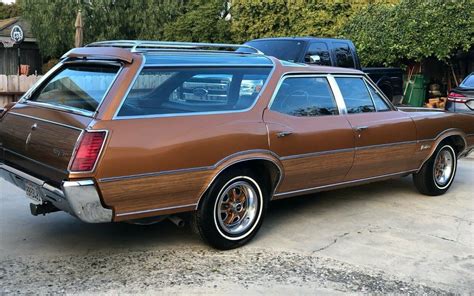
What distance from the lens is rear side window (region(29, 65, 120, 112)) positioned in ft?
14.1

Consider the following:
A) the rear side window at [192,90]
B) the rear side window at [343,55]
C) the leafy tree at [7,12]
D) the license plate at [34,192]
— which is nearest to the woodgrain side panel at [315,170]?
the rear side window at [192,90]

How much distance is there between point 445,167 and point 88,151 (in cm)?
485

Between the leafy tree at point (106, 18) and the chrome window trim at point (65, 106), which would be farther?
the leafy tree at point (106, 18)

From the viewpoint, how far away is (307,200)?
6410mm

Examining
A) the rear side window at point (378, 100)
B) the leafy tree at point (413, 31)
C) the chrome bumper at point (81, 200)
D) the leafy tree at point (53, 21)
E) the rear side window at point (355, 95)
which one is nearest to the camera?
the chrome bumper at point (81, 200)

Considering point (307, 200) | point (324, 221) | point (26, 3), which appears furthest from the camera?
point (26, 3)

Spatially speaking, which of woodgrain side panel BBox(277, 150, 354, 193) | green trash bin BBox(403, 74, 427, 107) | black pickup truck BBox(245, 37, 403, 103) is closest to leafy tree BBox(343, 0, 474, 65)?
green trash bin BBox(403, 74, 427, 107)

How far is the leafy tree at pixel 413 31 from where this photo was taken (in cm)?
1346

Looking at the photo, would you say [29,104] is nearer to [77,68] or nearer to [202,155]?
[77,68]

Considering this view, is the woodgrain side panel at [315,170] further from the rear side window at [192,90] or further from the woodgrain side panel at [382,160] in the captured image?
the rear side window at [192,90]

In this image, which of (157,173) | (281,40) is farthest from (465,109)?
(157,173)

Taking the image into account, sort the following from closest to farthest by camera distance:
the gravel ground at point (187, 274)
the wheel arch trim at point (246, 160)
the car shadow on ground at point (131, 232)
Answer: the gravel ground at point (187, 274) < the wheel arch trim at point (246, 160) < the car shadow on ground at point (131, 232)

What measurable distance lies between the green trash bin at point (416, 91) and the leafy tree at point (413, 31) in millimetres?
681

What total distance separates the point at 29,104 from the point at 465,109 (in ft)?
26.3
